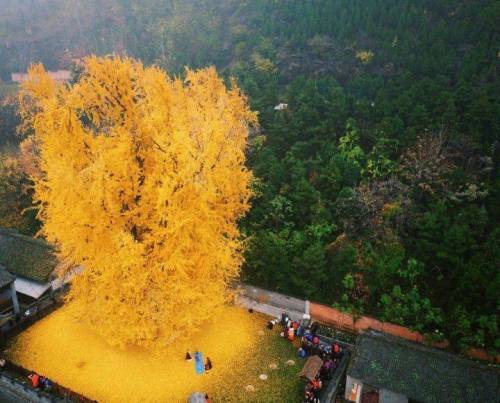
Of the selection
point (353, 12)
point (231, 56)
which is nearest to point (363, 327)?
point (353, 12)

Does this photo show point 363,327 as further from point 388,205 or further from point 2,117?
point 2,117

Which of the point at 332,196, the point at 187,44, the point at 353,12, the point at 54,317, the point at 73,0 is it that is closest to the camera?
the point at 54,317

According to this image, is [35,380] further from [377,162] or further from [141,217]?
[377,162]

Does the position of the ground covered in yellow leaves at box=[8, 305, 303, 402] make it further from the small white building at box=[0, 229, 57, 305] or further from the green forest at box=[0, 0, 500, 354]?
the green forest at box=[0, 0, 500, 354]

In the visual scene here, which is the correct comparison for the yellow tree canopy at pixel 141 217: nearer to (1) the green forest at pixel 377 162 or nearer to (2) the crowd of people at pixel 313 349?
(2) the crowd of people at pixel 313 349

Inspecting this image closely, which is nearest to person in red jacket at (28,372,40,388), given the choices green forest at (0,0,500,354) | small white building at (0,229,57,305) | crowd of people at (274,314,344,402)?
small white building at (0,229,57,305)

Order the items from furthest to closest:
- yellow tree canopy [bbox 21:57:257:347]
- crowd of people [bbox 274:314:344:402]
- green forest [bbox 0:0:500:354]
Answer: green forest [bbox 0:0:500:354] → crowd of people [bbox 274:314:344:402] → yellow tree canopy [bbox 21:57:257:347]

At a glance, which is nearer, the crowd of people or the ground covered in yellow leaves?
the crowd of people
